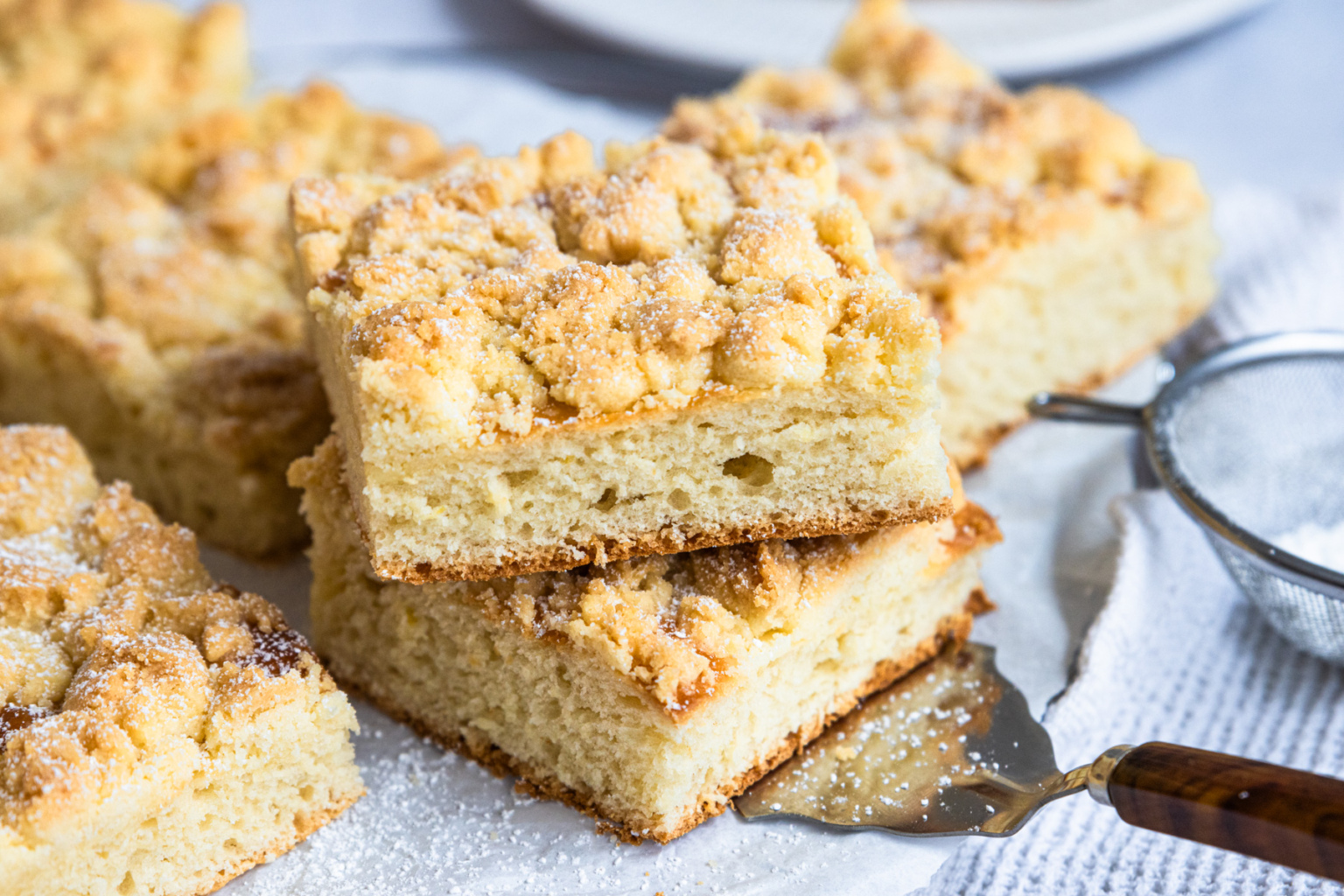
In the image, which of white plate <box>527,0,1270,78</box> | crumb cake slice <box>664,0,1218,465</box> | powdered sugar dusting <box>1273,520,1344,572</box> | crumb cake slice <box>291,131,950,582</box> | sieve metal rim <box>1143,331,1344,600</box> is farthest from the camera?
white plate <box>527,0,1270,78</box>

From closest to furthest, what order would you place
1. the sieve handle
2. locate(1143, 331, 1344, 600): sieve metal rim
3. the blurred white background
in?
locate(1143, 331, 1344, 600): sieve metal rim → the sieve handle → the blurred white background

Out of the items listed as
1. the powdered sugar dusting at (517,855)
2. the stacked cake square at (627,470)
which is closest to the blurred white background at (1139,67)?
the stacked cake square at (627,470)

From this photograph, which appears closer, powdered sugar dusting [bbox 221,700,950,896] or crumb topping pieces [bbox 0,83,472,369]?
powdered sugar dusting [bbox 221,700,950,896]

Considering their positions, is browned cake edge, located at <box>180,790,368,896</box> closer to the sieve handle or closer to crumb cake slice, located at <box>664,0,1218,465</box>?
crumb cake slice, located at <box>664,0,1218,465</box>

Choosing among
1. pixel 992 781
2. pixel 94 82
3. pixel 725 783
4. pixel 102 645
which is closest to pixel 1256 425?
pixel 992 781

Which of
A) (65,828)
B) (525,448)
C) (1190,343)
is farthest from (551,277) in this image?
(1190,343)

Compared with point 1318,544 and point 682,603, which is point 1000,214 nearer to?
point 1318,544

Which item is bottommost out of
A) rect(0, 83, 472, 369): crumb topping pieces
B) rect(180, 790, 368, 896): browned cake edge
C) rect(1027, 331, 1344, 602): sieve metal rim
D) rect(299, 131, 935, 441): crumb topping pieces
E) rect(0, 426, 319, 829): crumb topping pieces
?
rect(180, 790, 368, 896): browned cake edge

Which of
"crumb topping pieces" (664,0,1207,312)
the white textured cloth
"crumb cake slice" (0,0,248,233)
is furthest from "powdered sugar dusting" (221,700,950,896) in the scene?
"crumb cake slice" (0,0,248,233)
